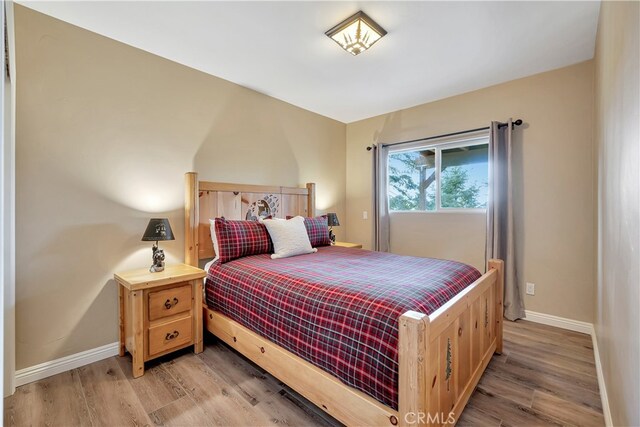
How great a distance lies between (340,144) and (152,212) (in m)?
2.82

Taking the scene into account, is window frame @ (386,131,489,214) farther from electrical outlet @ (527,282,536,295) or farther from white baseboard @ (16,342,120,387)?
white baseboard @ (16,342,120,387)

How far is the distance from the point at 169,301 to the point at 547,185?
3.51 meters

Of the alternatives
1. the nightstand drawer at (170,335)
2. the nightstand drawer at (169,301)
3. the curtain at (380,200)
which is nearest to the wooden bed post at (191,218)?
the nightstand drawer at (169,301)

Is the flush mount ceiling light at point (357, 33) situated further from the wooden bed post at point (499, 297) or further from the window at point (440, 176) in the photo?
the wooden bed post at point (499, 297)

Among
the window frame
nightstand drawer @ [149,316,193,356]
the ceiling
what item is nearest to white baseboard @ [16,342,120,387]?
nightstand drawer @ [149,316,193,356]

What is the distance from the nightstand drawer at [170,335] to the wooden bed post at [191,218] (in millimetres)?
596

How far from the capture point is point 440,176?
368 centimetres

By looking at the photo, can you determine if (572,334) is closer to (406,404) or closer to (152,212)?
(406,404)

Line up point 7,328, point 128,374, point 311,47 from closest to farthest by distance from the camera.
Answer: point 7,328 < point 128,374 < point 311,47

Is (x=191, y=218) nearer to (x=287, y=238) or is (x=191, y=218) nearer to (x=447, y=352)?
(x=287, y=238)

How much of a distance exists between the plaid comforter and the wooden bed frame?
0.22ft

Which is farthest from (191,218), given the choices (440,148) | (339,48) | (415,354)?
(440,148)

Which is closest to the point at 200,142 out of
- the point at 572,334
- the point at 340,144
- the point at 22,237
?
the point at 22,237

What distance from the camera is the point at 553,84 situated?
2.84 m
